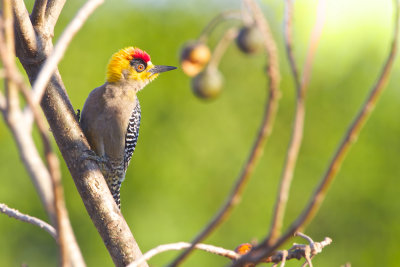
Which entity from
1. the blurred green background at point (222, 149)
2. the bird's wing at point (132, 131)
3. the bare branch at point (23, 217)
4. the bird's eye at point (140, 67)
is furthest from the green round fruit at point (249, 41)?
the blurred green background at point (222, 149)

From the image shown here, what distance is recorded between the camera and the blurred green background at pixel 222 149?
45.6ft

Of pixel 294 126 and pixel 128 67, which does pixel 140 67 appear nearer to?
pixel 128 67

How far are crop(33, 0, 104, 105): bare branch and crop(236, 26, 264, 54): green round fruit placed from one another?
32cm

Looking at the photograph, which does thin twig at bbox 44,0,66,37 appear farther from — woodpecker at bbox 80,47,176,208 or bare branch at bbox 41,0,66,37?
woodpecker at bbox 80,47,176,208

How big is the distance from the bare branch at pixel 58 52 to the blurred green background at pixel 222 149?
11.0 metres

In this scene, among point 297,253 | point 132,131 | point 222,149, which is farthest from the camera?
point 222,149

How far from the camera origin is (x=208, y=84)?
1.59m

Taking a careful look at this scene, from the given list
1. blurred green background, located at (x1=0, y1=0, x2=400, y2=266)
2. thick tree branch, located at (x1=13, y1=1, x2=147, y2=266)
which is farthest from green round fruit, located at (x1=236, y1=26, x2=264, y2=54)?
blurred green background, located at (x1=0, y1=0, x2=400, y2=266)

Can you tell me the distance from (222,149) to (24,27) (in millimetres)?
12584

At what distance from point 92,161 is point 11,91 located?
1.45 metres

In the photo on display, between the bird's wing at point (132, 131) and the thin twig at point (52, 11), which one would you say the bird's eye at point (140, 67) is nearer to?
the bird's wing at point (132, 131)

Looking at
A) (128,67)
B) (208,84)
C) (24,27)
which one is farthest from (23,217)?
(128,67)

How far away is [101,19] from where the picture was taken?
48.2ft

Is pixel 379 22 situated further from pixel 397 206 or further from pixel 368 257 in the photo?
pixel 368 257
